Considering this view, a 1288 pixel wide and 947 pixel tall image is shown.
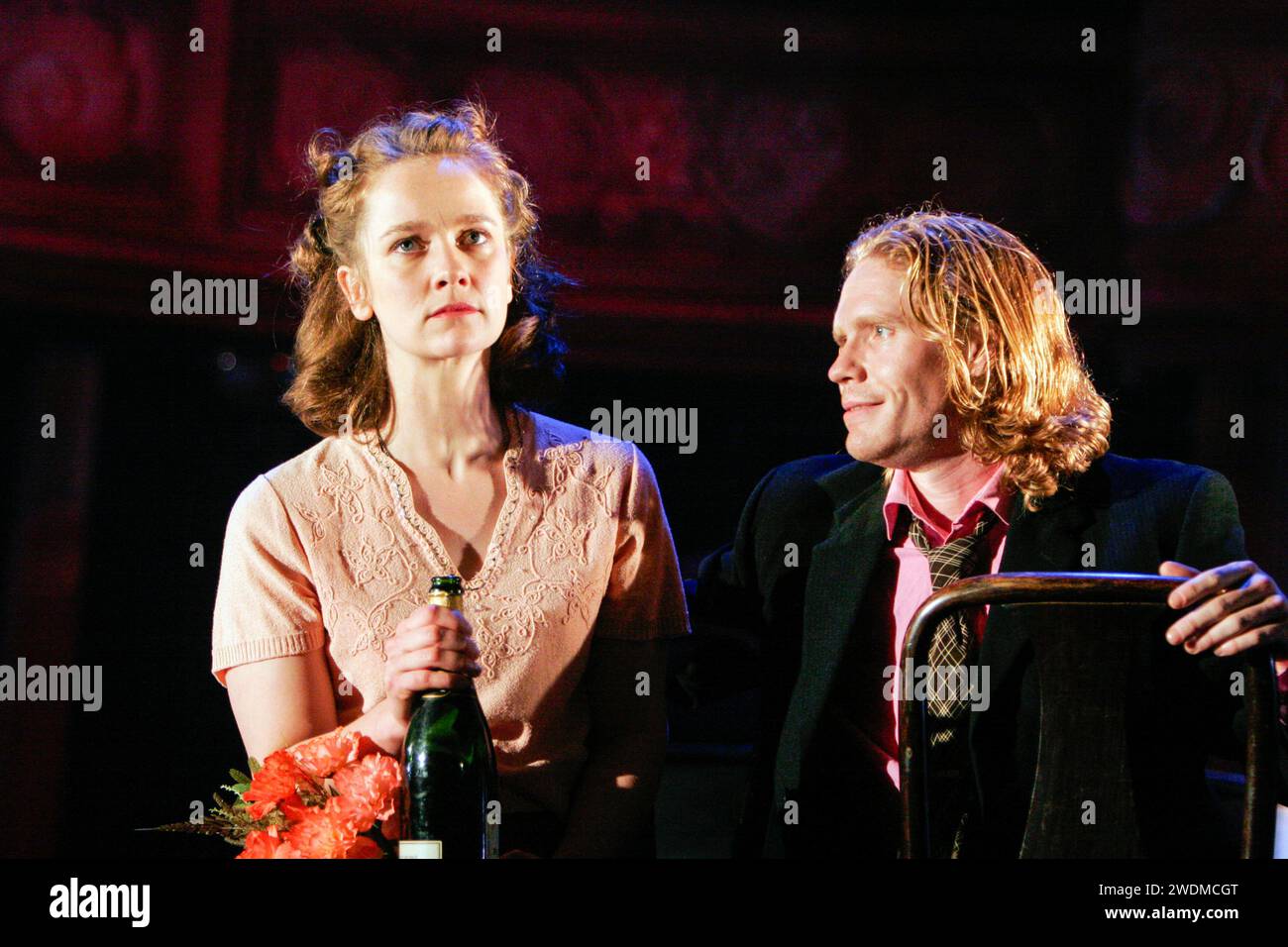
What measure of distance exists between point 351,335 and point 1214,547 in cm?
138

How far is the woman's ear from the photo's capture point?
2336 millimetres

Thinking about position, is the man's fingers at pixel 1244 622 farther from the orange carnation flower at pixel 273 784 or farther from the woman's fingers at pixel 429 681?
the orange carnation flower at pixel 273 784

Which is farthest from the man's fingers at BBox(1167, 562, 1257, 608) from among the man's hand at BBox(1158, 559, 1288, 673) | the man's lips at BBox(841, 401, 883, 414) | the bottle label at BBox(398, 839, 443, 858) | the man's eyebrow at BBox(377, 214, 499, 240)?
the man's eyebrow at BBox(377, 214, 499, 240)

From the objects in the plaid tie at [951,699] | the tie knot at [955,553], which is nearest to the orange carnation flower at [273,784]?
the plaid tie at [951,699]

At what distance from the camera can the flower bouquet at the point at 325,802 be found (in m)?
1.69

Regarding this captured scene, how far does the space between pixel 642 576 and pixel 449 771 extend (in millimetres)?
635

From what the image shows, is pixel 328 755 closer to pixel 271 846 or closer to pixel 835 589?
pixel 271 846

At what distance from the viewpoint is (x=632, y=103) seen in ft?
9.12

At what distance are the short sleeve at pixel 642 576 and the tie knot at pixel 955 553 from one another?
1.29 ft

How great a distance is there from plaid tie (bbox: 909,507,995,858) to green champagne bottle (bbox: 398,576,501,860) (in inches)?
27.7

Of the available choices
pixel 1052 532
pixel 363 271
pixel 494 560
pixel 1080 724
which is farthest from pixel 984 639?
pixel 363 271

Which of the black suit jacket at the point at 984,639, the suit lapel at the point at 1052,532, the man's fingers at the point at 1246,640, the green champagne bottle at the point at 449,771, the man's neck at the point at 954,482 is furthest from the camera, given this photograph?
the man's neck at the point at 954,482
